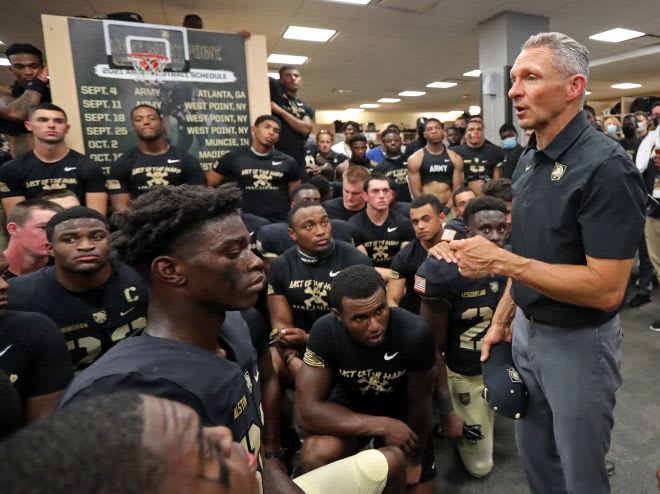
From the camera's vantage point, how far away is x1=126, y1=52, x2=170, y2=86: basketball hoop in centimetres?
357

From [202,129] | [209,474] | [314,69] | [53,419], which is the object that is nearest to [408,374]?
[209,474]

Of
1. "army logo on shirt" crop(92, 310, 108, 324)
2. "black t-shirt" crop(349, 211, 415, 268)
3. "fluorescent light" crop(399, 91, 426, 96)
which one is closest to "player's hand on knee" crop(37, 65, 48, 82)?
"army logo on shirt" crop(92, 310, 108, 324)

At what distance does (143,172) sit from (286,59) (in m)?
5.77

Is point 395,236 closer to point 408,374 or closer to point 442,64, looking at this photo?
point 408,374

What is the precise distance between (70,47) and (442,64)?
7580mm

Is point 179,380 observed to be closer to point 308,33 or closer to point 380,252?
point 380,252

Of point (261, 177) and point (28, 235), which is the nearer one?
point (28, 235)

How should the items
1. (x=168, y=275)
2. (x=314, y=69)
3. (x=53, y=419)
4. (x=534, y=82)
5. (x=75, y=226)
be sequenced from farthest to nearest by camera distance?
(x=314, y=69) → (x=75, y=226) → (x=534, y=82) → (x=168, y=275) → (x=53, y=419)

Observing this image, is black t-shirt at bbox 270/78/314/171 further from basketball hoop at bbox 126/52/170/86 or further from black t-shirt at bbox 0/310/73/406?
black t-shirt at bbox 0/310/73/406

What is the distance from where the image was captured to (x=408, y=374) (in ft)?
6.57

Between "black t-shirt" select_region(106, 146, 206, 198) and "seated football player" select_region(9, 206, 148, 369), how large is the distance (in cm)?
135

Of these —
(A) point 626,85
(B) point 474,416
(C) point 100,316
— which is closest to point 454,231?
(B) point 474,416

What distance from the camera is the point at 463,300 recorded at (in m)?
2.42

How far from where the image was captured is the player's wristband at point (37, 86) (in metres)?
3.45
